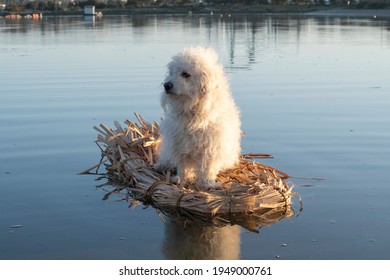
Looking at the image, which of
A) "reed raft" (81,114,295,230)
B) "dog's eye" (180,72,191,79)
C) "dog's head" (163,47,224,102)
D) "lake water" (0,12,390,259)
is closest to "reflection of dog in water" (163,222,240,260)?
"lake water" (0,12,390,259)

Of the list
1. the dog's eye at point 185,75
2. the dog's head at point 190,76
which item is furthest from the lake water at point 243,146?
the dog's eye at point 185,75


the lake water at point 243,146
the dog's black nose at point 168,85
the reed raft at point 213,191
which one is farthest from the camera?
the reed raft at point 213,191

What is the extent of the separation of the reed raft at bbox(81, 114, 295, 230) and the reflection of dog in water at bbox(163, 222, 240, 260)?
258 millimetres

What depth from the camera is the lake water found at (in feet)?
19.9

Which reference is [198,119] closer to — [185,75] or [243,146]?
[185,75]

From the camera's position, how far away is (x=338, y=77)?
16594 mm

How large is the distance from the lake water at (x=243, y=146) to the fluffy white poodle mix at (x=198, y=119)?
2.26 feet

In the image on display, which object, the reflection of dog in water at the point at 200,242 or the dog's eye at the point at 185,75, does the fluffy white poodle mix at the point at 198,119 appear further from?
the reflection of dog in water at the point at 200,242

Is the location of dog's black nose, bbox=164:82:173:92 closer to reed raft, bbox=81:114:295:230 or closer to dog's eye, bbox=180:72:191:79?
dog's eye, bbox=180:72:191:79

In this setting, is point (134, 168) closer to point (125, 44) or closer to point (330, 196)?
point (330, 196)

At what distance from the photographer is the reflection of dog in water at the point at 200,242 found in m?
5.81

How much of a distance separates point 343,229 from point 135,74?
1168 centimetres

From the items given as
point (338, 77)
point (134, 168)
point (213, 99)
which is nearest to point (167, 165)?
point (134, 168)

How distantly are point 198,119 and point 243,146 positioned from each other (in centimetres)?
263
